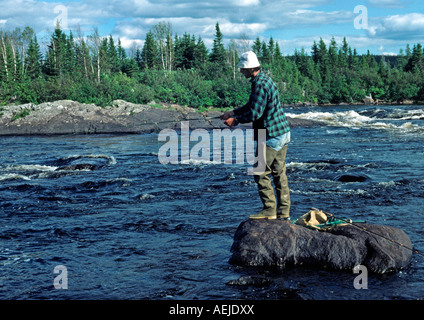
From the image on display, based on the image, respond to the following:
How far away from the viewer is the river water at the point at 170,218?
5.30m

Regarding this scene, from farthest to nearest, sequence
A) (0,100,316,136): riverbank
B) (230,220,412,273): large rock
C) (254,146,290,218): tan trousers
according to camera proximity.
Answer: (0,100,316,136): riverbank
(254,146,290,218): tan trousers
(230,220,412,273): large rock

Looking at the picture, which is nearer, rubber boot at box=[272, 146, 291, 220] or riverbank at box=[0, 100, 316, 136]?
rubber boot at box=[272, 146, 291, 220]

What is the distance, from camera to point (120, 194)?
11.0m

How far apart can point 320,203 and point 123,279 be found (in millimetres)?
4900

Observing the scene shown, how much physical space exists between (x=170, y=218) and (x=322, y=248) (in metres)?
3.45

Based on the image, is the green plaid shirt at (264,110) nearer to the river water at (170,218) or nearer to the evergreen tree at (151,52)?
the river water at (170,218)

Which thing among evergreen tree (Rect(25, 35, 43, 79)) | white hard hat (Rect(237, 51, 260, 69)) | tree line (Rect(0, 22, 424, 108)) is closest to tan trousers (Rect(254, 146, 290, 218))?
white hard hat (Rect(237, 51, 260, 69))

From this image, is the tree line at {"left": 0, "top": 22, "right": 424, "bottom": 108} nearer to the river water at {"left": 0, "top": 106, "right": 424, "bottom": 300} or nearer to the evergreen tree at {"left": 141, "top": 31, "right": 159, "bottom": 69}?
the evergreen tree at {"left": 141, "top": 31, "right": 159, "bottom": 69}

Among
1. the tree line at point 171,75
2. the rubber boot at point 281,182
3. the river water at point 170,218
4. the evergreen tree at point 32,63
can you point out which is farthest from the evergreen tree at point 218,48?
the rubber boot at point 281,182

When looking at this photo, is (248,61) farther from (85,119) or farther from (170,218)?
(85,119)

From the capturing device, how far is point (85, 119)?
32.9 metres

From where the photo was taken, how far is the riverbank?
31.5 metres

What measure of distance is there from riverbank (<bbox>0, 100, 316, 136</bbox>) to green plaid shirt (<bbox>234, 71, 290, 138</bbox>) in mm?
23926
